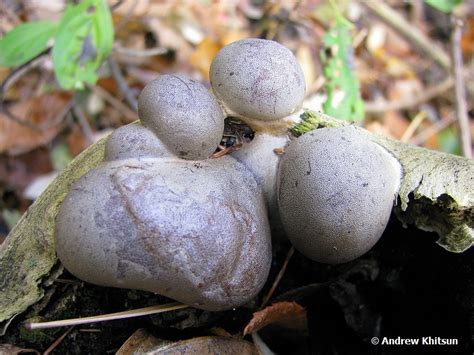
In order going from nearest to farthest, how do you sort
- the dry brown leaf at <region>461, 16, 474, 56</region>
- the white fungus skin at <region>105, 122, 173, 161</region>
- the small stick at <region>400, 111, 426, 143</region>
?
1. the white fungus skin at <region>105, 122, 173, 161</region>
2. the small stick at <region>400, 111, 426, 143</region>
3. the dry brown leaf at <region>461, 16, 474, 56</region>

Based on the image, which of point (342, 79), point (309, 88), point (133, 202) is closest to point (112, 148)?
point (133, 202)

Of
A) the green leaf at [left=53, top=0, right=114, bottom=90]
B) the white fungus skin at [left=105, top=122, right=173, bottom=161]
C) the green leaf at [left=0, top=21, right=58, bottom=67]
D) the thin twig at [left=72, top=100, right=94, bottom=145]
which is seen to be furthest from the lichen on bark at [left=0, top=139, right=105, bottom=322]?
the thin twig at [left=72, top=100, right=94, bottom=145]

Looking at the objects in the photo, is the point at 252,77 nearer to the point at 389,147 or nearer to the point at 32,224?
the point at 389,147

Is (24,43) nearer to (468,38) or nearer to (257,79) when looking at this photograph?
(257,79)

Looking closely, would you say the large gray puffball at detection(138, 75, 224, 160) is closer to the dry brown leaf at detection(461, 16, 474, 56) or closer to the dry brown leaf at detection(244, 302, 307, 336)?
the dry brown leaf at detection(244, 302, 307, 336)

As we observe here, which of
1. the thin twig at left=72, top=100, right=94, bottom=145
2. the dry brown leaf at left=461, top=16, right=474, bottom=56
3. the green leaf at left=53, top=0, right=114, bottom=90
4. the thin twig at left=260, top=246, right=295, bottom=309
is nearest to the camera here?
the thin twig at left=260, top=246, right=295, bottom=309

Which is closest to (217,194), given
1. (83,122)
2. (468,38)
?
(83,122)

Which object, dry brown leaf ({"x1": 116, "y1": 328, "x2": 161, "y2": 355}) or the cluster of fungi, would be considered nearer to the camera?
the cluster of fungi
